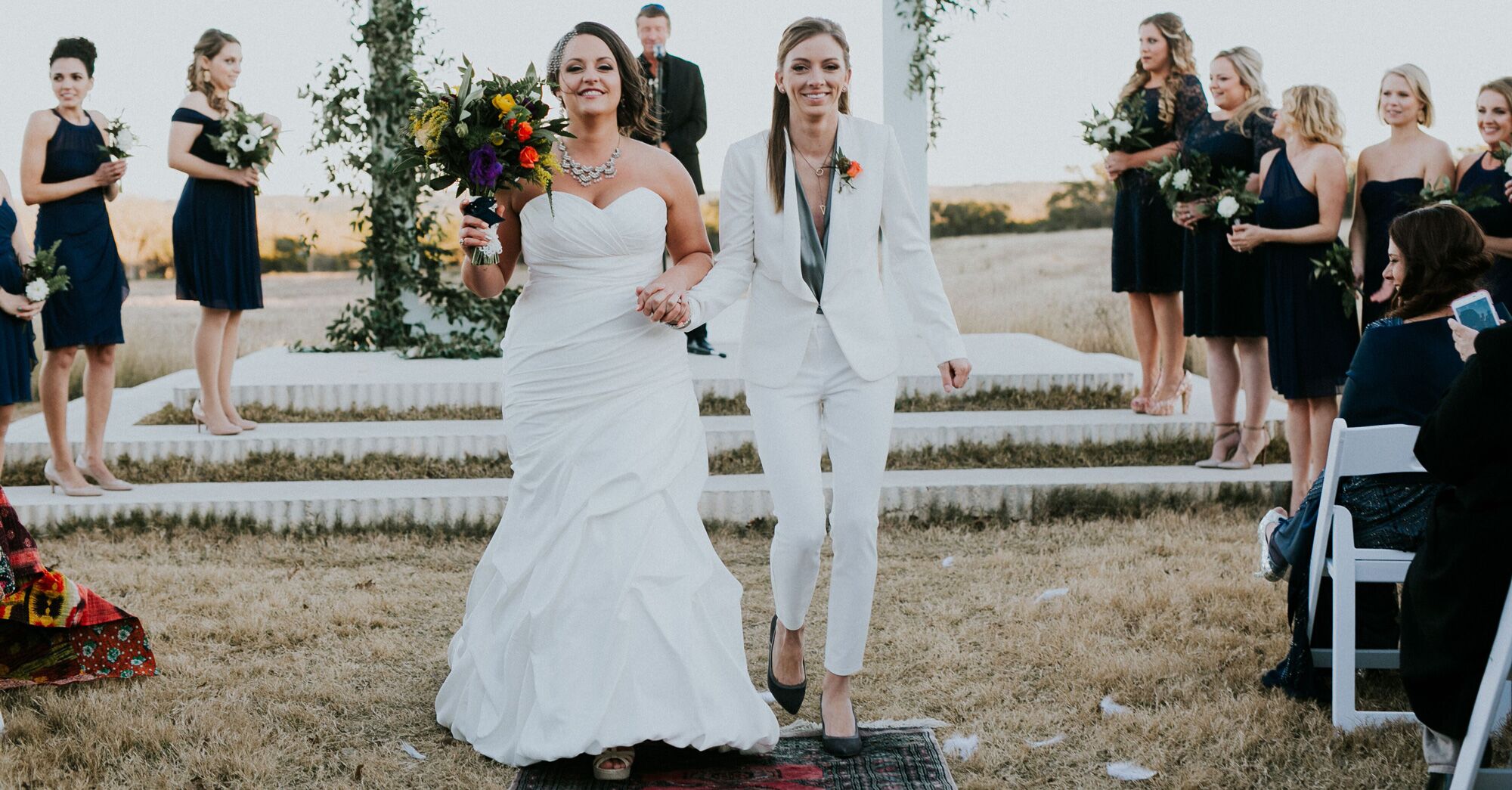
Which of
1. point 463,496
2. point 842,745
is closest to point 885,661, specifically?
point 842,745

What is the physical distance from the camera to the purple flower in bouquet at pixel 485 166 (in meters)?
3.66

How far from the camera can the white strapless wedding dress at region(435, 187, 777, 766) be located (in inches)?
143

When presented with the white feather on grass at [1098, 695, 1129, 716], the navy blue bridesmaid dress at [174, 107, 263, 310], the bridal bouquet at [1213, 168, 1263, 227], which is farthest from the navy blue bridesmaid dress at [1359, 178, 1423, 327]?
the navy blue bridesmaid dress at [174, 107, 263, 310]

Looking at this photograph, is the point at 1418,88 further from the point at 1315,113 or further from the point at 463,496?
the point at 463,496

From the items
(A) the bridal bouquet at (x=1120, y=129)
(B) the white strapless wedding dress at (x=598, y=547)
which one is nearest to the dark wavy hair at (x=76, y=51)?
(B) the white strapless wedding dress at (x=598, y=547)

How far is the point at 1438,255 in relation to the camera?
387 centimetres

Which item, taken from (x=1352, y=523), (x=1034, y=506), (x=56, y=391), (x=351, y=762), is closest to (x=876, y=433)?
(x=1352, y=523)

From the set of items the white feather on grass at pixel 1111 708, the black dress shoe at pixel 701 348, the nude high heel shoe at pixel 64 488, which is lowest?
the white feather on grass at pixel 1111 708

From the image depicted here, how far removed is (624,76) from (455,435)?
3860 millimetres

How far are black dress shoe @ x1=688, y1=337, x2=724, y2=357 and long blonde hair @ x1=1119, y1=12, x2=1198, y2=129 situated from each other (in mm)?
3234

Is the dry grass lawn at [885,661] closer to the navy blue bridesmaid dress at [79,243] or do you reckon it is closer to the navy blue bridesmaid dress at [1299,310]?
the navy blue bridesmaid dress at [1299,310]

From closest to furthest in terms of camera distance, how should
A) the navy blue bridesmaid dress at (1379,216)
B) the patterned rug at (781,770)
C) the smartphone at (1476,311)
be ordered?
the smartphone at (1476,311) → the patterned rug at (781,770) → the navy blue bridesmaid dress at (1379,216)

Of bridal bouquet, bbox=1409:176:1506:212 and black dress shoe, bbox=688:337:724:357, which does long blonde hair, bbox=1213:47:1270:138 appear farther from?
black dress shoe, bbox=688:337:724:357

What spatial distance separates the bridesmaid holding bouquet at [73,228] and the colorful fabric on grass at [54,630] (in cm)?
255
